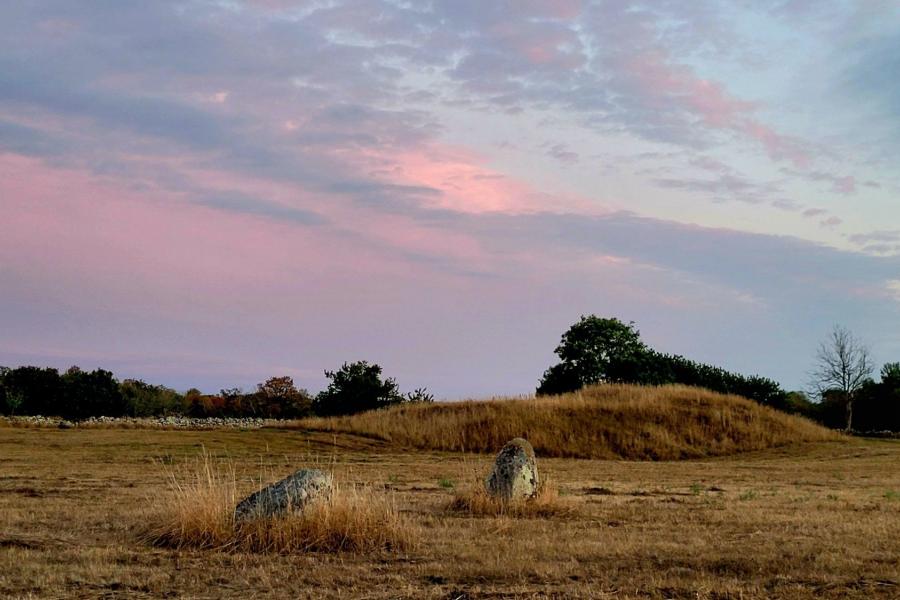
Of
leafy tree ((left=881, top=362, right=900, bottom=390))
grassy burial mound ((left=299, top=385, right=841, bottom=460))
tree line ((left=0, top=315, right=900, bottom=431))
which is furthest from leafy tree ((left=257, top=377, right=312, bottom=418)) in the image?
leafy tree ((left=881, top=362, right=900, bottom=390))

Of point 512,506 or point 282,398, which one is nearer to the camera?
point 512,506

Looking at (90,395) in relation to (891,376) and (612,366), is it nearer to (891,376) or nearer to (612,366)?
(612,366)

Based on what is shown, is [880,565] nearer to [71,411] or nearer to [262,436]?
[262,436]

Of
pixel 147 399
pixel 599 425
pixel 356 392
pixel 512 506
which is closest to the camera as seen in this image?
pixel 512 506

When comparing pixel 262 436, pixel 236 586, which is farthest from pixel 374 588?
pixel 262 436

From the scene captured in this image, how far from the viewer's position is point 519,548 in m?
11.1

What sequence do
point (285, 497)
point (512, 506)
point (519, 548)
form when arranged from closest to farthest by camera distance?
point (519, 548) → point (285, 497) → point (512, 506)

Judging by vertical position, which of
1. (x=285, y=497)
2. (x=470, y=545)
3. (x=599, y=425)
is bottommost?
(x=470, y=545)

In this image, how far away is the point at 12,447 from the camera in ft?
92.0

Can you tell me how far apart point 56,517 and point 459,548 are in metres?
6.51

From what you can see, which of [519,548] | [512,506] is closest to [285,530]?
[519,548]

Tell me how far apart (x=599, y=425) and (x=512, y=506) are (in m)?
25.1

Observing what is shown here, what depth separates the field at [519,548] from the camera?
8.91 metres

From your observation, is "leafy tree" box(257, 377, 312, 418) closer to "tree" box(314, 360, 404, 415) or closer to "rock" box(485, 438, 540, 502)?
"tree" box(314, 360, 404, 415)
